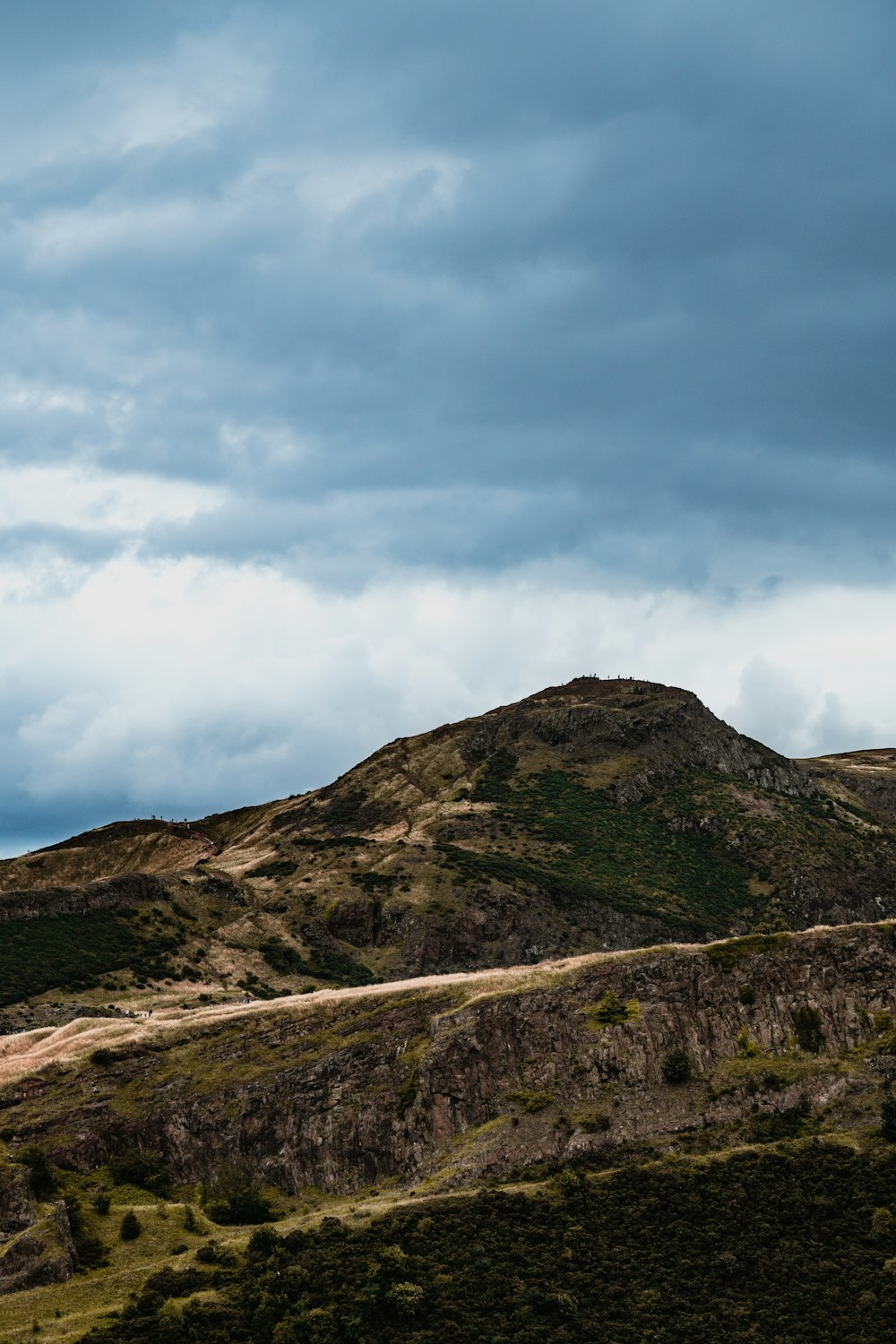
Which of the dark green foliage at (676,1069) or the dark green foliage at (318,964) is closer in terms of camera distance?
the dark green foliage at (676,1069)

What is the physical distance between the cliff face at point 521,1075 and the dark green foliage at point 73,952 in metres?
48.2

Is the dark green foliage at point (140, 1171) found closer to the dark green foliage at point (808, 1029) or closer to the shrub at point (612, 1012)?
the shrub at point (612, 1012)

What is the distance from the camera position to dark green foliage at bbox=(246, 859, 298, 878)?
18938cm

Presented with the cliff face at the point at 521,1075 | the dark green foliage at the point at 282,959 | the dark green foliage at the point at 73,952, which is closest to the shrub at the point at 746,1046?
the cliff face at the point at 521,1075

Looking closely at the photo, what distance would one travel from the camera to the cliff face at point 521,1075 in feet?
238

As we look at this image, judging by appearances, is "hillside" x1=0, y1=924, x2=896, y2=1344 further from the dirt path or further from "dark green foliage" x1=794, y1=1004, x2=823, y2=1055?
the dirt path

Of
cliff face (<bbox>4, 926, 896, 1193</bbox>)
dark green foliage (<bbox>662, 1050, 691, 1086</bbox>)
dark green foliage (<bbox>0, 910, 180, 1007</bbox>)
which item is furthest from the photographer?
dark green foliage (<bbox>0, 910, 180, 1007</bbox>)

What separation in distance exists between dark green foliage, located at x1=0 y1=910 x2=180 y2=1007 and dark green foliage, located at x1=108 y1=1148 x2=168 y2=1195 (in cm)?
5242

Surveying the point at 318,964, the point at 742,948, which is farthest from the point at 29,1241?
the point at 318,964

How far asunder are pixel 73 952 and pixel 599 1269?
9801cm

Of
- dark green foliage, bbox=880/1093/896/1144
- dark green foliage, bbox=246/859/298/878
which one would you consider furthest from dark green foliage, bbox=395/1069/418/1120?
dark green foliage, bbox=246/859/298/878

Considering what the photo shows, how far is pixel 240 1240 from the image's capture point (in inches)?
2534

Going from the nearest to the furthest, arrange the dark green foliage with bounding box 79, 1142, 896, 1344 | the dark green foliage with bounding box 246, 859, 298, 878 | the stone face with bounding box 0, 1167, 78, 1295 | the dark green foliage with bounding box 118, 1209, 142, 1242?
the dark green foliage with bounding box 79, 1142, 896, 1344 → the stone face with bounding box 0, 1167, 78, 1295 → the dark green foliage with bounding box 118, 1209, 142, 1242 → the dark green foliage with bounding box 246, 859, 298, 878

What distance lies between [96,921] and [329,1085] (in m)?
82.7
